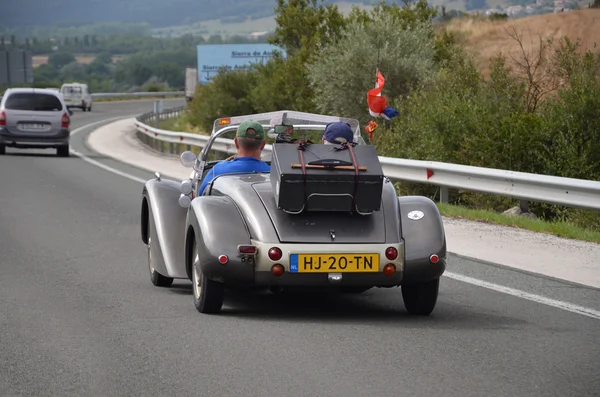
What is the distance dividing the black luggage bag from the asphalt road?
78 cm

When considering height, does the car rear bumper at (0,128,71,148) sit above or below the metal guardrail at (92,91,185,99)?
above

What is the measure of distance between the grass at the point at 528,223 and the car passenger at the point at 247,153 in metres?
4.84

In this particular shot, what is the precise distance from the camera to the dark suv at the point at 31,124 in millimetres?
30422

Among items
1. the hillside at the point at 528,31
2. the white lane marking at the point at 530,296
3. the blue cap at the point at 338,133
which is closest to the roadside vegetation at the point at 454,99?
the white lane marking at the point at 530,296

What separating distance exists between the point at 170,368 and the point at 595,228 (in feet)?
30.8

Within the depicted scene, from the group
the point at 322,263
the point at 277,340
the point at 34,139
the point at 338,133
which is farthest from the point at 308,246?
the point at 34,139

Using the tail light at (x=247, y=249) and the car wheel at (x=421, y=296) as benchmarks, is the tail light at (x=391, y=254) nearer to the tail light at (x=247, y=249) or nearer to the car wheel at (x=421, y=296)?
the car wheel at (x=421, y=296)

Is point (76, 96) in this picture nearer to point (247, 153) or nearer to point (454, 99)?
point (454, 99)

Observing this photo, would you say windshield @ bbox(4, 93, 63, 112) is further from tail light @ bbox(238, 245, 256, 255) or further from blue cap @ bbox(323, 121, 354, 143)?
tail light @ bbox(238, 245, 256, 255)

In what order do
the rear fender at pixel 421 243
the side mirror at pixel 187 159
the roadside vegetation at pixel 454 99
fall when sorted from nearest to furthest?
the rear fender at pixel 421 243, the side mirror at pixel 187 159, the roadside vegetation at pixel 454 99

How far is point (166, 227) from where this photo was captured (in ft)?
31.4

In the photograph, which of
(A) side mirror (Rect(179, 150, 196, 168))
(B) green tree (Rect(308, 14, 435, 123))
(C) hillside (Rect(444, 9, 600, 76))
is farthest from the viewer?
(C) hillside (Rect(444, 9, 600, 76))

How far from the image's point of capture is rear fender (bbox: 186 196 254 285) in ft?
26.1

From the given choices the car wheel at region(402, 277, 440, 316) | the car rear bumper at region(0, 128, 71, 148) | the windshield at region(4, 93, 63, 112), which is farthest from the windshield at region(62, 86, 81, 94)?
the car wheel at region(402, 277, 440, 316)
